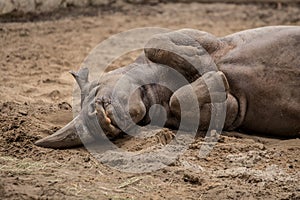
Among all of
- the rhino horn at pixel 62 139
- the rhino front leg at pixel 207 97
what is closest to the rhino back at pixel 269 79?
the rhino front leg at pixel 207 97

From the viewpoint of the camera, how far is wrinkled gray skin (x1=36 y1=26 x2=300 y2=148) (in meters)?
4.20

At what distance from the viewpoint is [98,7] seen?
29.4 feet

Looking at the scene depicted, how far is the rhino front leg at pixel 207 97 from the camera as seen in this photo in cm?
422

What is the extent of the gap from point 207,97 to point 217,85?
10 cm

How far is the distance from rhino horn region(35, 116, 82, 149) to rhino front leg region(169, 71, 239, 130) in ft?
2.24

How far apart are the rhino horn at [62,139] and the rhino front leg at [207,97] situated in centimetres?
68

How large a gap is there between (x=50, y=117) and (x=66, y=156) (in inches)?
31.7

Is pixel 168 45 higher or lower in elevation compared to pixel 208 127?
higher

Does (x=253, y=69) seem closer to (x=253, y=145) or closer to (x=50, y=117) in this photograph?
(x=253, y=145)

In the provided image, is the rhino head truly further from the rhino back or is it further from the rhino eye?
the rhino back

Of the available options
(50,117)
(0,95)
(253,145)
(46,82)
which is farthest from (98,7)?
(253,145)

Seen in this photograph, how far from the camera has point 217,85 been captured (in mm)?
4227

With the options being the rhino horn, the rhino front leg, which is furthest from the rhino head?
the rhino front leg

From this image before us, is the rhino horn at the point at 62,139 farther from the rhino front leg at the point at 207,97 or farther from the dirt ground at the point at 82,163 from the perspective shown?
the rhino front leg at the point at 207,97
